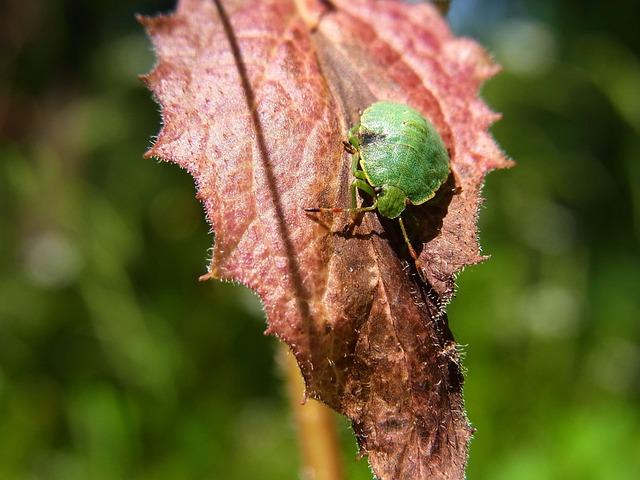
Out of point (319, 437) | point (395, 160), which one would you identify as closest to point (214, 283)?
point (319, 437)

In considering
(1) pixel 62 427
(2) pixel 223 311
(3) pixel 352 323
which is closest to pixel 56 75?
(2) pixel 223 311

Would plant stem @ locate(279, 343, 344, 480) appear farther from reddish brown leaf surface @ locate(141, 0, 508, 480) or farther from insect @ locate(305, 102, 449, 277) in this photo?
insect @ locate(305, 102, 449, 277)

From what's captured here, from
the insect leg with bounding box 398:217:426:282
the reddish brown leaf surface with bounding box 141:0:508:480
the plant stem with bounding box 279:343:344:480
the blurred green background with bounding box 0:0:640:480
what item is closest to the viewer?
the reddish brown leaf surface with bounding box 141:0:508:480

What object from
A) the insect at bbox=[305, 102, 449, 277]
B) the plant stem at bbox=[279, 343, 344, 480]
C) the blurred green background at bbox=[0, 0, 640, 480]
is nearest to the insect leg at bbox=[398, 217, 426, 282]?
the insect at bbox=[305, 102, 449, 277]

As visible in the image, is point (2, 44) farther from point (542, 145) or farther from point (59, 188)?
point (542, 145)

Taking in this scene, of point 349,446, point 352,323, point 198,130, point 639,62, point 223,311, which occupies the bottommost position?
point 352,323
